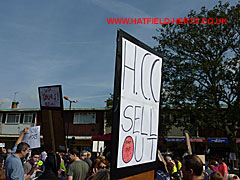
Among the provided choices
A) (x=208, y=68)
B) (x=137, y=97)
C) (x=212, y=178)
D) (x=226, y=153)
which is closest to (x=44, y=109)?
(x=212, y=178)

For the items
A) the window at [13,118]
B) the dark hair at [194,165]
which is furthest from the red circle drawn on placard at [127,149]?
the window at [13,118]

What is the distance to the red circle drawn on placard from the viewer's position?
2008 mm

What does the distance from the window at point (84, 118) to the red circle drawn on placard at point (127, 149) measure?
35.2 metres

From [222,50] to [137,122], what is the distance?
719 inches

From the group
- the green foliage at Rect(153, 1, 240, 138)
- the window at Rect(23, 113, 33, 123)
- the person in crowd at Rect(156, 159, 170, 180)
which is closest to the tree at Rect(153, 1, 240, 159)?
the green foliage at Rect(153, 1, 240, 138)

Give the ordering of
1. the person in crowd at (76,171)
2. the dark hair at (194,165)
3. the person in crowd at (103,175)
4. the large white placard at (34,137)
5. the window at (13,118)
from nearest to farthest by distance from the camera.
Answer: the dark hair at (194,165) < the person in crowd at (103,175) < the person in crowd at (76,171) < the large white placard at (34,137) < the window at (13,118)

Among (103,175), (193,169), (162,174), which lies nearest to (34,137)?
(162,174)

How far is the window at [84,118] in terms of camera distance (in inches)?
1458

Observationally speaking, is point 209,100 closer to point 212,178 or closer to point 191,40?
point 191,40

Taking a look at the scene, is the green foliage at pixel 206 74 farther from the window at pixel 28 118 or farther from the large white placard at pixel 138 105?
the window at pixel 28 118

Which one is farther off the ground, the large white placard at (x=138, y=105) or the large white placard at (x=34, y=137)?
the large white placard at (x=138, y=105)

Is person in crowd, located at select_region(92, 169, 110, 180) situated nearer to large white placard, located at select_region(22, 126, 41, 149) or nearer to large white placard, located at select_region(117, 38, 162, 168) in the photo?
large white placard, located at select_region(117, 38, 162, 168)

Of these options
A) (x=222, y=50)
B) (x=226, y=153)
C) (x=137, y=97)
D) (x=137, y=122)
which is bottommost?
(x=226, y=153)

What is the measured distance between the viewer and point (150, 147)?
2.48 m
